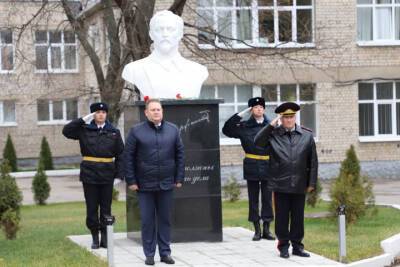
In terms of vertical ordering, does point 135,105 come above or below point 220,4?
below

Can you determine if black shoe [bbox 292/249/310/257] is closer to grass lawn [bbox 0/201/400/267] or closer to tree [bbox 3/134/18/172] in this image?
grass lawn [bbox 0/201/400/267]

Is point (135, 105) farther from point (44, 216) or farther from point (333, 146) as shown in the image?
point (333, 146)

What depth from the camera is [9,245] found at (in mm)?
13148

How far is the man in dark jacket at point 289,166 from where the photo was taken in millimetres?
10672

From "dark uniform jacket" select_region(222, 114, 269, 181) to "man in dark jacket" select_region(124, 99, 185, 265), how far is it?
2040 mm

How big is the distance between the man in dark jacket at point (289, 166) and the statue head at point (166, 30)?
7.43ft

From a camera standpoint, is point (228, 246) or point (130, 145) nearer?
point (130, 145)

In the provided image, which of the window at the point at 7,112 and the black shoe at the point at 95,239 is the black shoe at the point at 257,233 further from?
the window at the point at 7,112

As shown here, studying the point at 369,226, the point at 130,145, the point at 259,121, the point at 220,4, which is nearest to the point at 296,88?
the point at 220,4

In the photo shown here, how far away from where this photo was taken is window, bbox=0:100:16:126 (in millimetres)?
43094

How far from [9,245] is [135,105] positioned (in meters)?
2.86

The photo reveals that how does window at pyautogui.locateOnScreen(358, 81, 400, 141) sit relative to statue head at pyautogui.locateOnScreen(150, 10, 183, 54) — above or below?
below

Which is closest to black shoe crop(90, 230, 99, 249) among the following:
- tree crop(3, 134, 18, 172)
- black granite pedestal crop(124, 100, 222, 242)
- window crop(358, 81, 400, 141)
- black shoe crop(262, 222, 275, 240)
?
black granite pedestal crop(124, 100, 222, 242)

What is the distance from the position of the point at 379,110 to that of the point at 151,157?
A: 21492 mm
